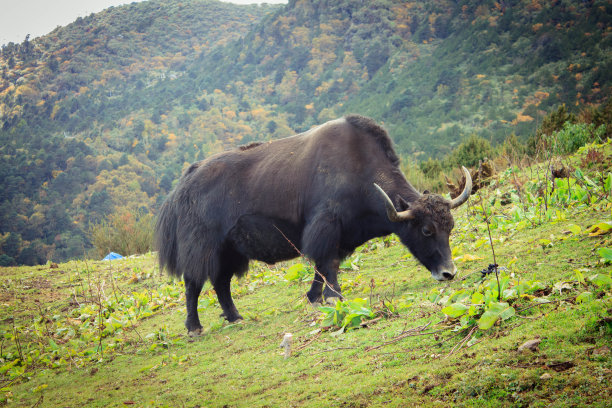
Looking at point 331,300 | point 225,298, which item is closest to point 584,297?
point 331,300

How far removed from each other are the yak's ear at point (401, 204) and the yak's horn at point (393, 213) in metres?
0.14

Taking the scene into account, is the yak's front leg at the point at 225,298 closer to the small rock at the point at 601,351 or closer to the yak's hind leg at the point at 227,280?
the yak's hind leg at the point at 227,280

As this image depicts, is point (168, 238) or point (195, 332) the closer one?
point (195, 332)

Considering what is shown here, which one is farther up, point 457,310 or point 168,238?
point 168,238

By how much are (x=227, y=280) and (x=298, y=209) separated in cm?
147

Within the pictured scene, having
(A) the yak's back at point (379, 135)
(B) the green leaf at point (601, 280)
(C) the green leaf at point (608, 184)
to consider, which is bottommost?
(C) the green leaf at point (608, 184)

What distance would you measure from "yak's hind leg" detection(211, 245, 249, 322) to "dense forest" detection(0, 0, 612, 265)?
14.4m

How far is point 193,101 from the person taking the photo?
73938mm

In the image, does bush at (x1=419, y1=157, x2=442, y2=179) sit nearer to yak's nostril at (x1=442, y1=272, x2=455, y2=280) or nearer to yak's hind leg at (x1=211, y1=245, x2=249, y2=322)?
yak's hind leg at (x1=211, y1=245, x2=249, y2=322)

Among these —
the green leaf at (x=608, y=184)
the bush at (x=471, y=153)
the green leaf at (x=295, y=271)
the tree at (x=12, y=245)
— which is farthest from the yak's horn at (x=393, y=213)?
the tree at (x=12, y=245)

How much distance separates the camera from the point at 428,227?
4.96m

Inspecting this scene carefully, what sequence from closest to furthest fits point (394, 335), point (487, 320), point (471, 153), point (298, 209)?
point (487, 320)
point (394, 335)
point (298, 209)
point (471, 153)

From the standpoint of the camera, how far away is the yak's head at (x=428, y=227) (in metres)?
4.86

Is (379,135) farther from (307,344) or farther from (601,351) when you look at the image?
(601,351)
